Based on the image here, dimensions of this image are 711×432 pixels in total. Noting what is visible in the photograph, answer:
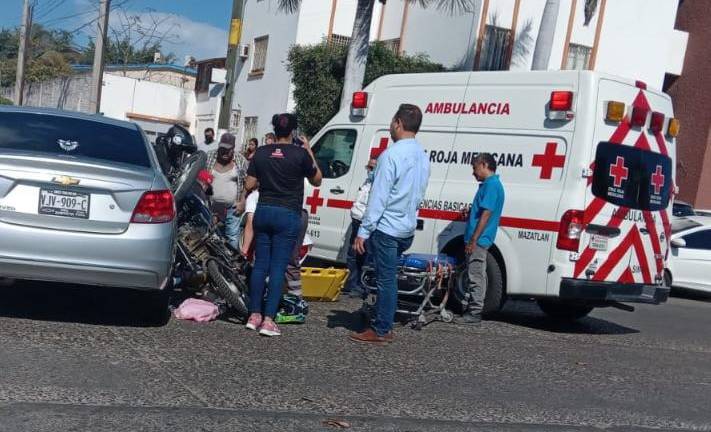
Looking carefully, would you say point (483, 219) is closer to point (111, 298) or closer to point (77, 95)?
point (111, 298)

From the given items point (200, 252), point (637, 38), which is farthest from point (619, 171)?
point (637, 38)

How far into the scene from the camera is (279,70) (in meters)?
28.9

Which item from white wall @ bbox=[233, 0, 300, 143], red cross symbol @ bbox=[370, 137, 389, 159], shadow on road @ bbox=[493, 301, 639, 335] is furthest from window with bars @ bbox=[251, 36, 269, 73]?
shadow on road @ bbox=[493, 301, 639, 335]

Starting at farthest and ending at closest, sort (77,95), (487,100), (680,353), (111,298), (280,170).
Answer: (77,95) < (487,100) < (680,353) < (111,298) < (280,170)

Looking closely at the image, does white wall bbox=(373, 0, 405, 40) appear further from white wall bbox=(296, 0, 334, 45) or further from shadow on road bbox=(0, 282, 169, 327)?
shadow on road bbox=(0, 282, 169, 327)

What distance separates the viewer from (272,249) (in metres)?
7.70

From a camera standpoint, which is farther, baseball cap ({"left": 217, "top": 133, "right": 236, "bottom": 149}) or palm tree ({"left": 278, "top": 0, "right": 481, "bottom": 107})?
palm tree ({"left": 278, "top": 0, "right": 481, "bottom": 107})

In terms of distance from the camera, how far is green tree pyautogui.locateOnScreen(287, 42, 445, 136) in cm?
2534

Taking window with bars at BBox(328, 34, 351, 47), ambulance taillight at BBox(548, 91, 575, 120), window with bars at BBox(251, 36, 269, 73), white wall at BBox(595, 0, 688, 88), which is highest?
white wall at BBox(595, 0, 688, 88)

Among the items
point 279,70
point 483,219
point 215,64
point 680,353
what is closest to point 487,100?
point 483,219

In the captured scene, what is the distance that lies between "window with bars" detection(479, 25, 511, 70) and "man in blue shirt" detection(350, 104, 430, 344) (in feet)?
55.7

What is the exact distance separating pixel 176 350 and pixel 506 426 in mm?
2472

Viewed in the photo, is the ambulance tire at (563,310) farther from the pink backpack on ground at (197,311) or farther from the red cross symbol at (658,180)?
the pink backpack on ground at (197,311)

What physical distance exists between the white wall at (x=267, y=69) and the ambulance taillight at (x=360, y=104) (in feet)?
54.4
